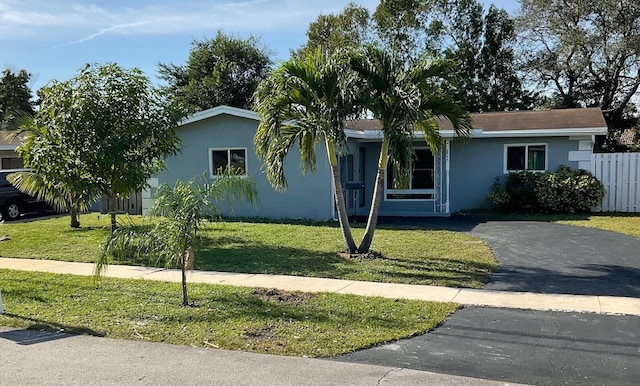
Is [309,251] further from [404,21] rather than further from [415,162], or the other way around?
[404,21]

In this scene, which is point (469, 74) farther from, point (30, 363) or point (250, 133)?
point (30, 363)

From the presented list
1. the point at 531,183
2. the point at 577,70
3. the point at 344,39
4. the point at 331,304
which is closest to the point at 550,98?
the point at 577,70

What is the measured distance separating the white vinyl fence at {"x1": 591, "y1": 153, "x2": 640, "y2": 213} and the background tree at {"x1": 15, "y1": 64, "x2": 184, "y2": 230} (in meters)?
13.5

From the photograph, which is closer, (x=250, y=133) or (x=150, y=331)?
(x=150, y=331)

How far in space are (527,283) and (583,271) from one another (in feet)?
4.62

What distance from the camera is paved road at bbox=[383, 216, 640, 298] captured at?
8227 mm

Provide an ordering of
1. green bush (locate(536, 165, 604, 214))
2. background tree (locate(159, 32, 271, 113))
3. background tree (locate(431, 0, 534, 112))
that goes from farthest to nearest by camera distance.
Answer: background tree (locate(159, 32, 271, 113))
background tree (locate(431, 0, 534, 112))
green bush (locate(536, 165, 604, 214))

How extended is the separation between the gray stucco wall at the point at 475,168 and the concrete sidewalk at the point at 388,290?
11567 mm

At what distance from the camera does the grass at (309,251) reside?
928 centimetres

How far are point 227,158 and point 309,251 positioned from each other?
7041 millimetres

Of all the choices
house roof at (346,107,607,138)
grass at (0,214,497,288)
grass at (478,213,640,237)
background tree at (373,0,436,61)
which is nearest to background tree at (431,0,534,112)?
background tree at (373,0,436,61)

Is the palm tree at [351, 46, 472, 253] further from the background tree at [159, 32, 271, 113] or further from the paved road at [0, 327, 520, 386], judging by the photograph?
the background tree at [159, 32, 271, 113]

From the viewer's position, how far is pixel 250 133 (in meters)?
16.9

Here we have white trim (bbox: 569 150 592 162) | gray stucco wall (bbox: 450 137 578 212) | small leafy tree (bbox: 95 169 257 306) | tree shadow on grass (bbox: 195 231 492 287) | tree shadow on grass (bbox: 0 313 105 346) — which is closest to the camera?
tree shadow on grass (bbox: 0 313 105 346)
